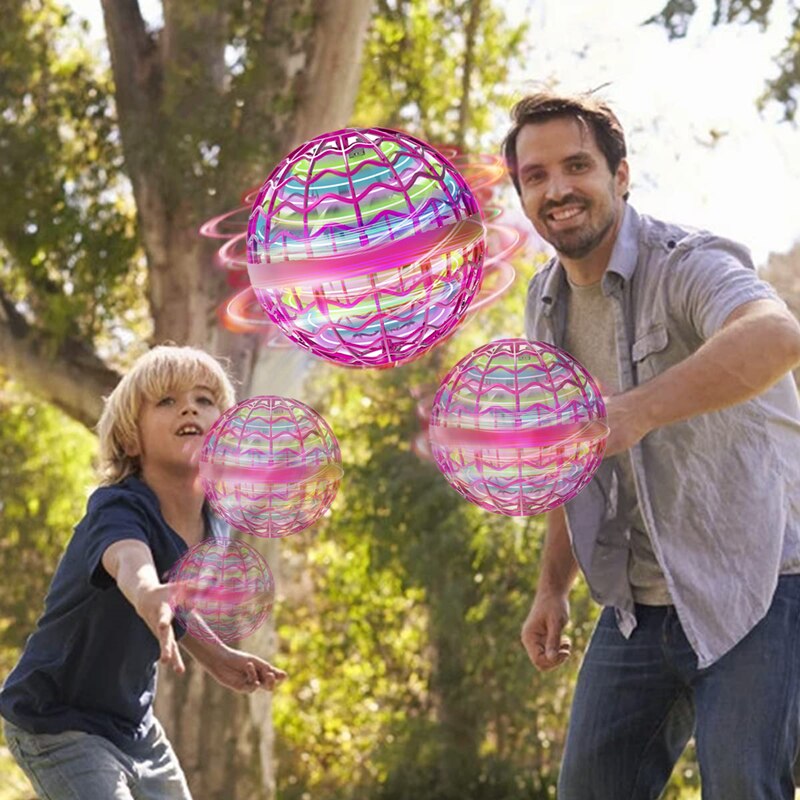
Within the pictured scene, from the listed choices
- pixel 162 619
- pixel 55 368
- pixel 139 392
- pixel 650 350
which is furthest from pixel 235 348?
pixel 162 619

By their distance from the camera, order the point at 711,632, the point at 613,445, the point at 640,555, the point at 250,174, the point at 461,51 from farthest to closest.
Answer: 1. the point at 461,51
2. the point at 250,174
3. the point at 640,555
4. the point at 711,632
5. the point at 613,445

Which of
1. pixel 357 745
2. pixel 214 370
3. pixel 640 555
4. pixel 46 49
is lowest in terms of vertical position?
pixel 357 745

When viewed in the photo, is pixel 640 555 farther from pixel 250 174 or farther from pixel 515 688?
pixel 515 688

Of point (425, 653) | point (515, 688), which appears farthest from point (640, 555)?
point (425, 653)

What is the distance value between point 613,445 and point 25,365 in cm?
670

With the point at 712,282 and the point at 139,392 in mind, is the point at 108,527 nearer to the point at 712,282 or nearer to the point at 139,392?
the point at 139,392

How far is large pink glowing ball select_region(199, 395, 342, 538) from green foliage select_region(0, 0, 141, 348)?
209 inches

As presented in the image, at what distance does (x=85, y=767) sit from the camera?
298 cm

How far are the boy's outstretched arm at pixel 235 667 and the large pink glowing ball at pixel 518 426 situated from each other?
742 mm

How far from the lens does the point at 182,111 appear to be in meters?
7.88

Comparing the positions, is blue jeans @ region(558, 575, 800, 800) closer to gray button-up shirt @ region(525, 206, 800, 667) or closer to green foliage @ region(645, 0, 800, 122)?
gray button-up shirt @ region(525, 206, 800, 667)

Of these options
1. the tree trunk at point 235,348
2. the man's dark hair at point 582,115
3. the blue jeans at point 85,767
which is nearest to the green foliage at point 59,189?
the tree trunk at point 235,348

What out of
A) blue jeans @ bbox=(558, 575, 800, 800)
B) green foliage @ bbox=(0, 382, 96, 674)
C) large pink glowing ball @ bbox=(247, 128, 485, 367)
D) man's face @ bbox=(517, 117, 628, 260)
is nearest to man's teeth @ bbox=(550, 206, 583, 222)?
man's face @ bbox=(517, 117, 628, 260)

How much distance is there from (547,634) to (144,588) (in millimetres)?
957
